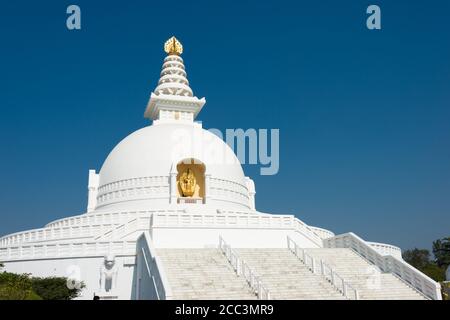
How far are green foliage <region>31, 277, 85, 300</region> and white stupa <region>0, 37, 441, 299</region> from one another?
64cm

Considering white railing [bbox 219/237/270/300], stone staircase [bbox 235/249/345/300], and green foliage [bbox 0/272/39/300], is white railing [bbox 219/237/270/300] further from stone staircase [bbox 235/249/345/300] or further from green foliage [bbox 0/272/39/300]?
green foliage [bbox 0/272/39/300]

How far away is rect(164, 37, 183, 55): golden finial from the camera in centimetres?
4591

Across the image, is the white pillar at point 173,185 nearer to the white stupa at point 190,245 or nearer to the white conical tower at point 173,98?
the white stupa at point 190,245

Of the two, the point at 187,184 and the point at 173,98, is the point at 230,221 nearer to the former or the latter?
the point at 187,184

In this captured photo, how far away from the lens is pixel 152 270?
17.4 meters

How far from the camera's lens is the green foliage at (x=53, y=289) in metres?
19.0

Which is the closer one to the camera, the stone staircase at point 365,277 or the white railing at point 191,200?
the stone staircase at point 365,277

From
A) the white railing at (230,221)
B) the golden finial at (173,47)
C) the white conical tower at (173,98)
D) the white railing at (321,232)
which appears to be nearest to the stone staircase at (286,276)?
the white railing at (230,221)

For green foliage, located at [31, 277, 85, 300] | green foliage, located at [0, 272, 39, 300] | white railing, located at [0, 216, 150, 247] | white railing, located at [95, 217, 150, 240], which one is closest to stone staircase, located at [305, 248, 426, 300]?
white railing, located at [95, 217, 150, 240]

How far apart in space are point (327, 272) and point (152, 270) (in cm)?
706

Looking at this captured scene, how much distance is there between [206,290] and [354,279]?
651 centimetres

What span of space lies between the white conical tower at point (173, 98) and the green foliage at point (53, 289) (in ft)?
74.7
